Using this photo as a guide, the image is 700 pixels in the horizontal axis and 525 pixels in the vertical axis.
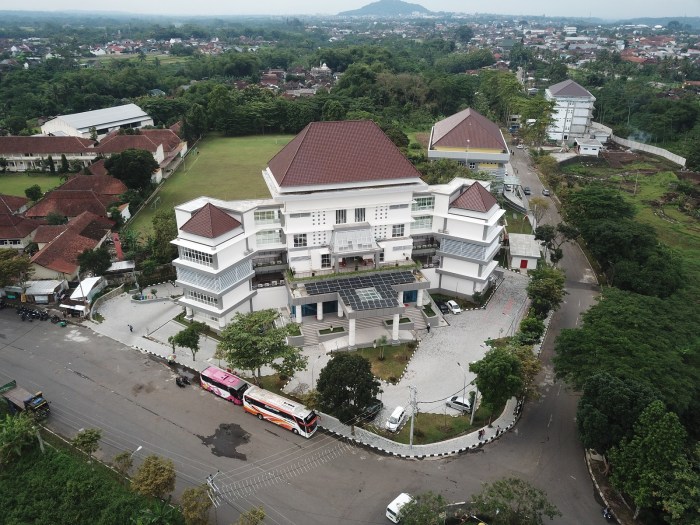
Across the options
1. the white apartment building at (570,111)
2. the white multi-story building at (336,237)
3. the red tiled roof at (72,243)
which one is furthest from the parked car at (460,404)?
the white apartment building at (570,111)

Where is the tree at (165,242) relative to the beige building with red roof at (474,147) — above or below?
below

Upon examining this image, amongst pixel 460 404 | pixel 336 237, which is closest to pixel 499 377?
pixel 460 404

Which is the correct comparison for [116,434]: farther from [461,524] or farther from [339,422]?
[461,524]

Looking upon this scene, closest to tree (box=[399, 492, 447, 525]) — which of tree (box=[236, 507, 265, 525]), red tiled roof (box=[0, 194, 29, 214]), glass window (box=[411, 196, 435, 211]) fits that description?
tree (box=[236, 507, 265, 525])

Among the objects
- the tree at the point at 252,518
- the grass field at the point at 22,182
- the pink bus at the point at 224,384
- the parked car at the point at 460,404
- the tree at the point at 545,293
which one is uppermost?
the tree at the point at 252,518

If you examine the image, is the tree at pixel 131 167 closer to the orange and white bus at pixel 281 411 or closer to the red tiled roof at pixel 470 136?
the red tiled roof at pixel 470 136

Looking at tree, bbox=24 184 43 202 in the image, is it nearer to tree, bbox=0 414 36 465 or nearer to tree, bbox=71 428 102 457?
tree, bbox=0 414 36 465
